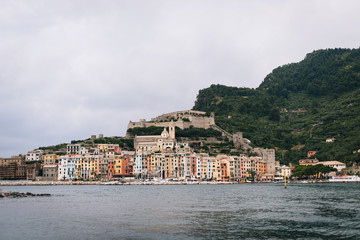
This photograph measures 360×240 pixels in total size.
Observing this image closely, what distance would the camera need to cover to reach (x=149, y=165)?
393ft

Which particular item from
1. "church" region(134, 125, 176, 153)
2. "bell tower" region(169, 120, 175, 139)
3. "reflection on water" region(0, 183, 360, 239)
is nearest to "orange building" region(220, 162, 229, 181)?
"church" region(134, 125, 176, 153)

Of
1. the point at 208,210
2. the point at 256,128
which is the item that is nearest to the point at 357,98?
the point at 256,128

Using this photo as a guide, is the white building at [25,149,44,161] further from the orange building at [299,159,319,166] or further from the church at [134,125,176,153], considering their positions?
the orange building at [299,159,319,166]

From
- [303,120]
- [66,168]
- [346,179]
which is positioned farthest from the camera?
[303,120]

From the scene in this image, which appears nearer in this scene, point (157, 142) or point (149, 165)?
point (149, 165)

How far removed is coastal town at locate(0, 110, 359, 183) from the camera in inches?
4621

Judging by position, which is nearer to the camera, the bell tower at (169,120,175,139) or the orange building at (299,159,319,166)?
the orange building at (299,159,319,166)

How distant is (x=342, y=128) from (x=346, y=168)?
27808 millimetres

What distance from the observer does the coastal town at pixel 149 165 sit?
117 m

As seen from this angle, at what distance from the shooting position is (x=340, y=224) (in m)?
31.4

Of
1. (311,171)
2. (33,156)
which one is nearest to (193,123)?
(311,171)

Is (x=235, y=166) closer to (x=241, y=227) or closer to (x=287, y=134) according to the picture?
(x=287, y=134)

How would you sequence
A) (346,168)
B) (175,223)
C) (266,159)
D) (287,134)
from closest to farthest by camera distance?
(175,223) → (346,168) → (266,159) → (287,134)

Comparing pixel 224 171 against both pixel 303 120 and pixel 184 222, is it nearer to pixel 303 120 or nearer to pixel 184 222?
pixel 303 120
